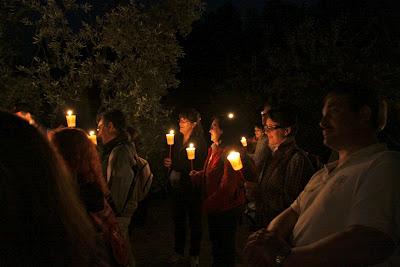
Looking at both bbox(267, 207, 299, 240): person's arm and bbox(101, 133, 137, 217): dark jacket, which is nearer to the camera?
bbox(267, 207, 299, 240): person's arm

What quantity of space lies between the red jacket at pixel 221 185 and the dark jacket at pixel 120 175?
1.14 metres

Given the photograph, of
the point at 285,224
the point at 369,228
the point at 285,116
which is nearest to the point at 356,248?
the point at 369,228

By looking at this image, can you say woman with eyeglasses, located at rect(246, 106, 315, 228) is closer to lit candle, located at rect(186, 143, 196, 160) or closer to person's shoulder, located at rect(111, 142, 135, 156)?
person's shoulder, located at rect(111, 142, 135, 156)

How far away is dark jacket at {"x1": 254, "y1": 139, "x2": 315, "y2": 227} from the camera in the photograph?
12.0ft

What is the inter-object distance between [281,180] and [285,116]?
0.66 meters

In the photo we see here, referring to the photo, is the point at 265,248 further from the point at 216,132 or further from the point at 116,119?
the point at 216,132

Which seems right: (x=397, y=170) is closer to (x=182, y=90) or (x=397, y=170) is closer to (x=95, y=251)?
(x=95, y=251)

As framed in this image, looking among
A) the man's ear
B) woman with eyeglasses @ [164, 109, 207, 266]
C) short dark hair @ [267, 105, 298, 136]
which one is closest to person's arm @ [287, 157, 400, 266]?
the man's ear

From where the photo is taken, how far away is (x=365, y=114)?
239cm

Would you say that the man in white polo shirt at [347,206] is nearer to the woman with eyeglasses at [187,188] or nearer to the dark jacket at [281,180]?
the dark jacket at [281,180]

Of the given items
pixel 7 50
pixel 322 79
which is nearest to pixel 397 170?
pixel 7 50

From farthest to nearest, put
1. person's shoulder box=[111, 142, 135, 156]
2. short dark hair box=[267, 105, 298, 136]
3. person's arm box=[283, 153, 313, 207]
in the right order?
person's shoulder box=[111, 142, 135, 156], short dark hair box=[267, 105, 298, 136], person's arm box=[283, 153, 313, 207]

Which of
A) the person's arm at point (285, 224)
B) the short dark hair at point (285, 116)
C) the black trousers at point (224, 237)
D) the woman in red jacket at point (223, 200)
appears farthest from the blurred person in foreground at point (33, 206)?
the black trousers at point (224, 237)

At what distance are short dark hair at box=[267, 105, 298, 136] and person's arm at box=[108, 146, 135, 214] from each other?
5.08ft
